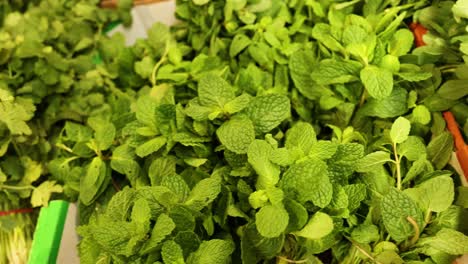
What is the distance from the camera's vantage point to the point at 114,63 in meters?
1.09

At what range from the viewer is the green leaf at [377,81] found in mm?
736

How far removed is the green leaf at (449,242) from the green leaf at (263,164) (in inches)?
9.0

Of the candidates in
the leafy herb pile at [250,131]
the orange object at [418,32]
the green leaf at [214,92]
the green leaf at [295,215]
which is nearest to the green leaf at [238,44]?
the leafy herb pile at [250,131]

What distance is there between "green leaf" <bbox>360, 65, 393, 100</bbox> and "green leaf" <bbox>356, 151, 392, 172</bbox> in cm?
9

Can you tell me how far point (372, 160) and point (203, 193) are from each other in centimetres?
25

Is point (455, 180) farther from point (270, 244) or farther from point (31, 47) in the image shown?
point (31, 47)

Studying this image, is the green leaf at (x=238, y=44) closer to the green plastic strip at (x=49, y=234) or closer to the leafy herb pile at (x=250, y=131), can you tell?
the leafy herb pile at (x=250, y=131)

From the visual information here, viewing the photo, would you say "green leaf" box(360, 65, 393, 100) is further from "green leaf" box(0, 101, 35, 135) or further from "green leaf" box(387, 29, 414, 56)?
"green leaf" box(0, 101, 35, 135)

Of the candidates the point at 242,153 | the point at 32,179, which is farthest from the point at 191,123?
the point at 32,179

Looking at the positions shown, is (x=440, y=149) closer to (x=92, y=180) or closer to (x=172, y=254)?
(x=172, y=254)

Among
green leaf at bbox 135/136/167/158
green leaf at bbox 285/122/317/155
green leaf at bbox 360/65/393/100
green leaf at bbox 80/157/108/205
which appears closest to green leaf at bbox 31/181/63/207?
green leaf at bbox 80/157/108/205

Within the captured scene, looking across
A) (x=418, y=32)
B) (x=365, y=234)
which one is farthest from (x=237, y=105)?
(x=418, y=32)

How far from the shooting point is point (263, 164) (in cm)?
63

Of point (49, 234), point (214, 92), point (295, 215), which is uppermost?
point (214, 92)
